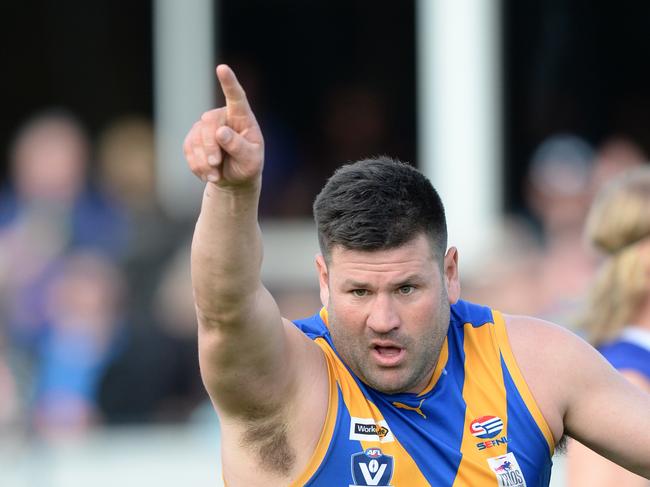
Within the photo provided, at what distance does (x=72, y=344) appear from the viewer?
841 cm

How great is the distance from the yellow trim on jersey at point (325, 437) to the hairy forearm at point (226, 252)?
446mm

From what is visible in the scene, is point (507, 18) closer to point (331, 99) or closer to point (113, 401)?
point (331, 99)

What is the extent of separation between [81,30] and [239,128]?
23.8ft

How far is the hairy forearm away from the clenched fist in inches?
2.6

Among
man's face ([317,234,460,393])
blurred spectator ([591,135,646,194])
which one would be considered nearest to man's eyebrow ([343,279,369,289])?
man's face ([317,234,460,393])

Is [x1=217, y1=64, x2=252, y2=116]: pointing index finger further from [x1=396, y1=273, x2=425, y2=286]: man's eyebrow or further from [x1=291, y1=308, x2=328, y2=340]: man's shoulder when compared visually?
[x1=291, y1=308, x2=328, y2=340]: man's shoulder

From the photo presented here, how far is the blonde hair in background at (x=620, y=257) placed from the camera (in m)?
4.98

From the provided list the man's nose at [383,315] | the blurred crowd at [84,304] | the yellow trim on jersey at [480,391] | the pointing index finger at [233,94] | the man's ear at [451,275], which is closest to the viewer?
Answer: the pointing index finger at [233,94]

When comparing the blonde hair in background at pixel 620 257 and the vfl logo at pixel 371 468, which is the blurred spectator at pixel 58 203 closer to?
the blonde hair in background at pixel 620 257

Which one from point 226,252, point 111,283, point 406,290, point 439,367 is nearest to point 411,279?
point 406,290

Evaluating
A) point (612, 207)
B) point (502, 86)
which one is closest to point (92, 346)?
point (502, 86)

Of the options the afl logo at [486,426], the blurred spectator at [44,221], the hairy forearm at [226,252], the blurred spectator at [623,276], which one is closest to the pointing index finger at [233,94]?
the hairy forearm at [226,252]

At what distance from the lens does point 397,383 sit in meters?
3.79

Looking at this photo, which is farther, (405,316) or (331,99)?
(331,99)
